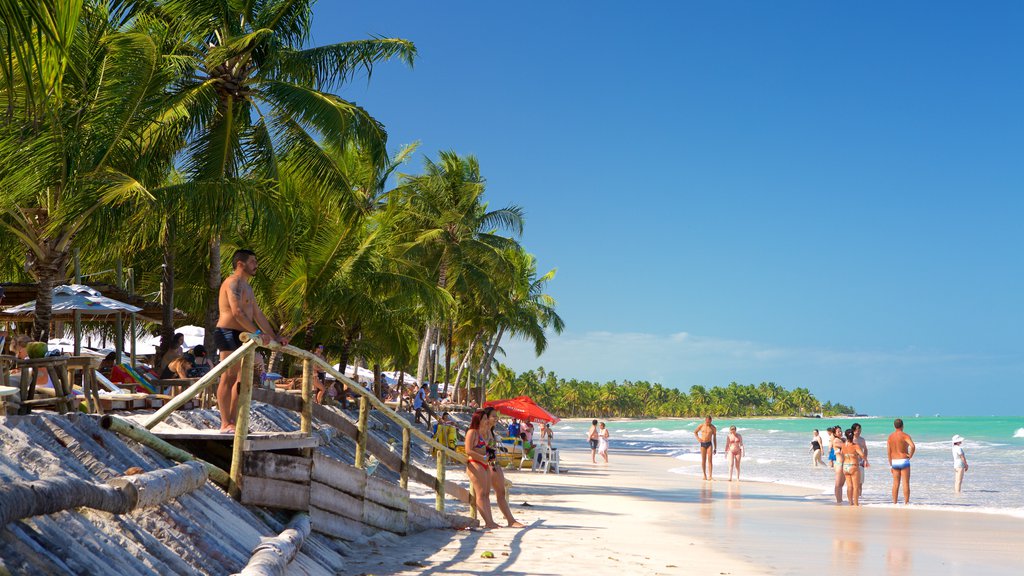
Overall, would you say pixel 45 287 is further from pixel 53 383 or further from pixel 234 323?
pixel 234 323

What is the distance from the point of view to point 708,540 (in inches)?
404

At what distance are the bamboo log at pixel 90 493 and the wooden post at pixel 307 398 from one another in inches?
76.0

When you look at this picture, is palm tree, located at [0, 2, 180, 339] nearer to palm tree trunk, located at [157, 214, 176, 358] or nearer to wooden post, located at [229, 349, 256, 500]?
palm tree trunk, located at [157, 214, 176, 358]

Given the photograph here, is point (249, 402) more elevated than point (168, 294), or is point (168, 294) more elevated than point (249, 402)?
point (168, 294)

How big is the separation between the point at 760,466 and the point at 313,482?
24957 mm

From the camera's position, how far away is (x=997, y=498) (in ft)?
59.1

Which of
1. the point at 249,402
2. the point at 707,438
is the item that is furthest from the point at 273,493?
the point at 707,438

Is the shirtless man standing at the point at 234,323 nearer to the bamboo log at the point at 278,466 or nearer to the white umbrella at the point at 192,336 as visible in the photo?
the bamboo log at the point at 278,466

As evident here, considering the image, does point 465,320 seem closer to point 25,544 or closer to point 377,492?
point 377,492

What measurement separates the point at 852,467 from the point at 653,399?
146153 mm

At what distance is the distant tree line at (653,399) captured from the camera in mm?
143000

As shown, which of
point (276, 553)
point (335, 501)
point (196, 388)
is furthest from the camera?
point (335, 501)

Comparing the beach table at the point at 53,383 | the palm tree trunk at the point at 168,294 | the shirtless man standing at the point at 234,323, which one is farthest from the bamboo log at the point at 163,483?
the palm tree trunk at the point at 168,294

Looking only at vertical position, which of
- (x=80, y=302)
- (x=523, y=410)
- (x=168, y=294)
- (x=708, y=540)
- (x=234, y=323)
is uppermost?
(x=168, y=294)
